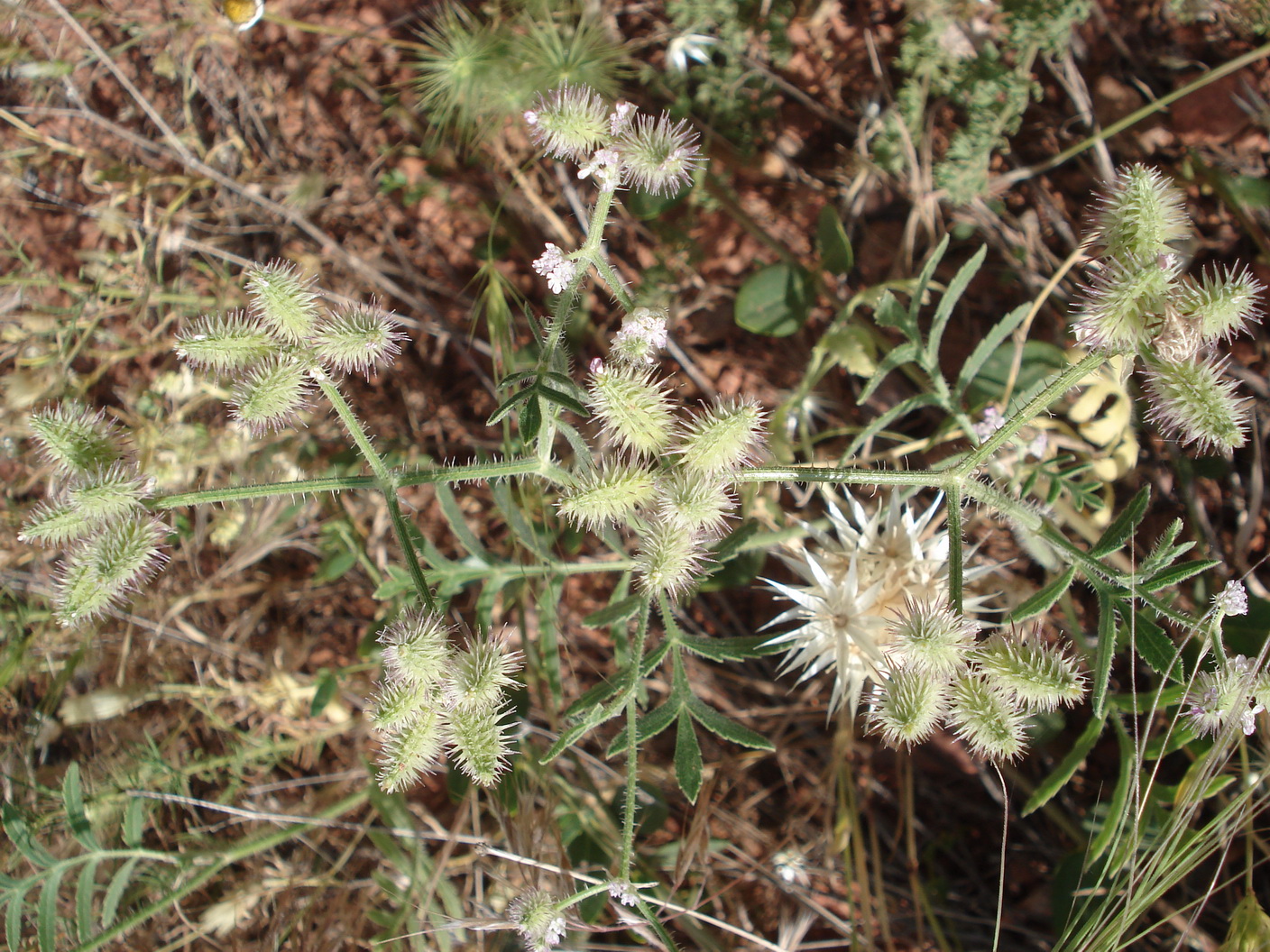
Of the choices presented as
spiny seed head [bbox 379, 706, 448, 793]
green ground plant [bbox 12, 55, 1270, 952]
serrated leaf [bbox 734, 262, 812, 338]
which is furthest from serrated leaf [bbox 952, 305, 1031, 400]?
spiny seed head [bbox 379, 706, 448, 793]

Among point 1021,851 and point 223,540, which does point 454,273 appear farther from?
point 1021,851

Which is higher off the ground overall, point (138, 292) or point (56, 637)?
point (138, 292)

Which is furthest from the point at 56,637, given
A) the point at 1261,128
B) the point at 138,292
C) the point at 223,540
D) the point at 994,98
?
the point at 1261,128

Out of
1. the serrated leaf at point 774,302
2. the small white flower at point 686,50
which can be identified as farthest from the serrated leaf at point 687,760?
the small white flower at point 686,50

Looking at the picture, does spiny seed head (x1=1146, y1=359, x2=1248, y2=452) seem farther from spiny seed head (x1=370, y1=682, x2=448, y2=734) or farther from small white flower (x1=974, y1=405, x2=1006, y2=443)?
spiny seed head (x1=370, y1=682, x2=448, y2=734)

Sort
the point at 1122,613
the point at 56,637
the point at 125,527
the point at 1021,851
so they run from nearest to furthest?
the point at 125,527 → the point at 1122,613 → the point at 1021,851 → the point at 56,637

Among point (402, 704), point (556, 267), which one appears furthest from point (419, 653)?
point (556, 267)
